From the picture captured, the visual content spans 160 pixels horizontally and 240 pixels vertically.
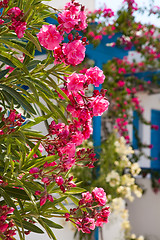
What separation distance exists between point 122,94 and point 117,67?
50cm

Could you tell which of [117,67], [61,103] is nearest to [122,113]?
[117,67]

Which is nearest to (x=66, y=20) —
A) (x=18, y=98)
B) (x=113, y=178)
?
(x=18, y=98)

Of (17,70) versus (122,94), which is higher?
(17,70)

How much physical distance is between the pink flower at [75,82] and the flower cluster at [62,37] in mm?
60

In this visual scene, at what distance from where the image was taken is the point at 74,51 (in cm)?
165

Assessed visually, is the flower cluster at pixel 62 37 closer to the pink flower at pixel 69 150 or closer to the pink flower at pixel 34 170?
the pink flower at pixel 69 150

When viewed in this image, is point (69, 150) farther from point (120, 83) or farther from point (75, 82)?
point (120, 83)

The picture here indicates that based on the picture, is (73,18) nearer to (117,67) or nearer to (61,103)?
(61,103)

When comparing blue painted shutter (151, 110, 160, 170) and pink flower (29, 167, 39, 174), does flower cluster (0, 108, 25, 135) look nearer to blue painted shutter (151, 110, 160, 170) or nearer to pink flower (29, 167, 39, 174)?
pink flower (29, 167, 39, 174)

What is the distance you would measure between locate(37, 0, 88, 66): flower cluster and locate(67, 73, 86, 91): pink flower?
0.20ft

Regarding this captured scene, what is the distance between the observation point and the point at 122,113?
634cm

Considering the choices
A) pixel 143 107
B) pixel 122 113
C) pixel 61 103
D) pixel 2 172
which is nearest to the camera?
pixel 2 172

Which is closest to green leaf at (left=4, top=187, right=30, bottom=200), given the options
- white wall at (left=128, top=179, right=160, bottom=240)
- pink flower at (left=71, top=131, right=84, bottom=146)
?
pink flower at (left=71, top=131, right=84, bottom=146)

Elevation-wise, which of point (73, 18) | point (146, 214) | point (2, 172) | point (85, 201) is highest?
point (73, 18)
